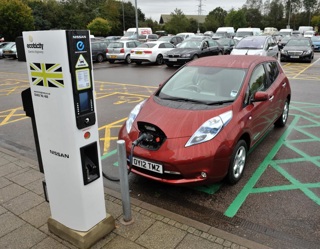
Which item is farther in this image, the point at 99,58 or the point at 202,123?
the point at 99,58

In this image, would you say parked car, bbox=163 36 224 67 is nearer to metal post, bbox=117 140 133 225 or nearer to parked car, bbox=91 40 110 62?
parked car, bbox=91 40 110 62

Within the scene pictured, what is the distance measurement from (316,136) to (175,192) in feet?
11.1

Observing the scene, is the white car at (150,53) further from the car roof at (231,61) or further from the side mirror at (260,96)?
the side mirror at (260,96)

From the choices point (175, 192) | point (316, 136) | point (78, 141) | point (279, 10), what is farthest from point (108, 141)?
point (279, 10)

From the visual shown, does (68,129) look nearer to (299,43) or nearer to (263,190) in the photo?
(263,190)

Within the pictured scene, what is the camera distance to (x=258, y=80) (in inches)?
186

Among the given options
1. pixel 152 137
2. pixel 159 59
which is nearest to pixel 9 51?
pixel 159 59

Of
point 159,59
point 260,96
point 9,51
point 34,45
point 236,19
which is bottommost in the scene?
point 159,59

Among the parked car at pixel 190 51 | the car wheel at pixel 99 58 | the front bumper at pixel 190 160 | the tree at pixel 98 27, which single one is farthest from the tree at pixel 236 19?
the front bumper at pixel 190 160

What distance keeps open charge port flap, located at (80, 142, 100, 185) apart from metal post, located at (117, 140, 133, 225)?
24 cm

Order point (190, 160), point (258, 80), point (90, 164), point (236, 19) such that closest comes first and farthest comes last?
point (90, 164)
point (190, 160)
point (258, 80)
point (236, 19)

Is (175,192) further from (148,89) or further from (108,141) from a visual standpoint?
(148,89)

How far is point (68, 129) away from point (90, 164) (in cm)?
45

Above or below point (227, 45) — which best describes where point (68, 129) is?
above
